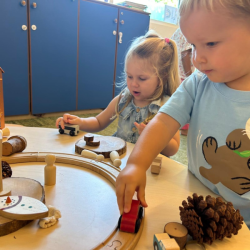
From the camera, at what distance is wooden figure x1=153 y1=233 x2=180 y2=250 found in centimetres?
31

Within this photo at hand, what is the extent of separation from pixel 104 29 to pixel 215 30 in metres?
2.22

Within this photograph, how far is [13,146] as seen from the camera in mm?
583

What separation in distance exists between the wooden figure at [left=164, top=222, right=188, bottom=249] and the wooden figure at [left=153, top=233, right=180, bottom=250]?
2 cm

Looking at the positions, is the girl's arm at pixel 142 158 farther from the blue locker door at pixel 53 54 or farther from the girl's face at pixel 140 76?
the blue locker door at pixel 53 54

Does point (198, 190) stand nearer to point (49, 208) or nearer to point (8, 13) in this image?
point (49, 208)

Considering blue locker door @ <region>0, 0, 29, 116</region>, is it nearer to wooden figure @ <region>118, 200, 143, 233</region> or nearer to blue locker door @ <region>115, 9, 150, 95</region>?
blue locker door @ <region>115, 9, 150, 95</region>

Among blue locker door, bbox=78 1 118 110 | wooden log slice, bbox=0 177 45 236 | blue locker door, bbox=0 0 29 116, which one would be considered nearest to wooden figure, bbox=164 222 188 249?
wooden log slice, bbox=0 177 45 236

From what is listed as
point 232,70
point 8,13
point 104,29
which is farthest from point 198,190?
point 104,29

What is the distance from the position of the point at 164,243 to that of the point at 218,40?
39cm

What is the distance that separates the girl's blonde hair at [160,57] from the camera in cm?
102

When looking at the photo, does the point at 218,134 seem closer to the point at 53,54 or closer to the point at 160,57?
the point at 160,57

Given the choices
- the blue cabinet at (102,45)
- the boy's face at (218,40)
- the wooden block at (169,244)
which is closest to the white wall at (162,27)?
the blue cabinet at (102,45)

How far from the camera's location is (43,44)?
7.21 ft

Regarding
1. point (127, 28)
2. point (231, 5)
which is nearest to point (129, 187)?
point (231, 5)
